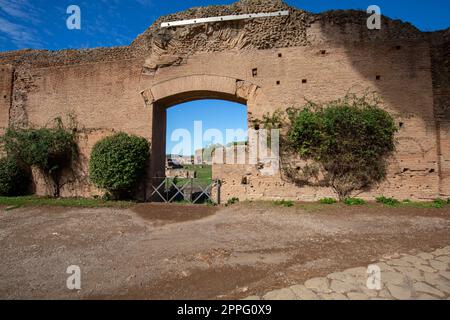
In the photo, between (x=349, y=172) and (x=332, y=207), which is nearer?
(x=332, y=207)

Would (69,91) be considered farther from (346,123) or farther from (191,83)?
(346,123)

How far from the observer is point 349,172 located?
7516mm

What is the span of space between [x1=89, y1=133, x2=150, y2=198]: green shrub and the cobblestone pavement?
686cm

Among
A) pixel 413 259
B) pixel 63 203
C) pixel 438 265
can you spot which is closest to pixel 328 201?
pixel 413 259

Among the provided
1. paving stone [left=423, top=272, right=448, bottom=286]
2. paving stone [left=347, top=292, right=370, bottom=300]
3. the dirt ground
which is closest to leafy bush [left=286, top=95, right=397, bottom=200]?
the dirt ground

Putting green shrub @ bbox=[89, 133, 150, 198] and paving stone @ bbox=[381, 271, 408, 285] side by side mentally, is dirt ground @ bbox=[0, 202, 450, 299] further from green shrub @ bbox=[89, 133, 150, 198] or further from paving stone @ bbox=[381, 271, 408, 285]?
green shrub @ bbox=[89, 133, 150, 198]

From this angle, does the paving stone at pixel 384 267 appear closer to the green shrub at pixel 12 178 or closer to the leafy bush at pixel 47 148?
the leafy bush at pixel 47 148

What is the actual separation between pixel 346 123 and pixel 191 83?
574 centimetres

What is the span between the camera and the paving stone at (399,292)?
225 centimetres

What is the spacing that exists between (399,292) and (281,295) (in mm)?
1240

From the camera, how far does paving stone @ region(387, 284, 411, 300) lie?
7.40ft
